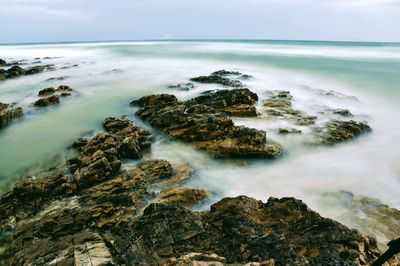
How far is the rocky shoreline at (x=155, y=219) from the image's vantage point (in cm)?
528

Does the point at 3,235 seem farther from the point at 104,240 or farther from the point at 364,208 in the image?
the point at 364,208

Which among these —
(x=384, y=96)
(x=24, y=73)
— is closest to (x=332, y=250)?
(x=384, y=96)

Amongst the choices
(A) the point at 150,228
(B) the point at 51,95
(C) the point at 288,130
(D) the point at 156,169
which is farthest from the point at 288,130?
(B) the point at 51,95

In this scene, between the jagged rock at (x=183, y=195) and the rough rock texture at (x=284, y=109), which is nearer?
the jagged rock at (x=183, y=195)

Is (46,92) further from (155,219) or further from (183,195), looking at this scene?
(155,219)

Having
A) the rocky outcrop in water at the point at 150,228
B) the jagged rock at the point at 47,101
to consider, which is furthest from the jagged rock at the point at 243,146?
the jagged rock at the point at 47,101

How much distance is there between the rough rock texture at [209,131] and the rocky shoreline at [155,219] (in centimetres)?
4

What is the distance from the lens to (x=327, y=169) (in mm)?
10242

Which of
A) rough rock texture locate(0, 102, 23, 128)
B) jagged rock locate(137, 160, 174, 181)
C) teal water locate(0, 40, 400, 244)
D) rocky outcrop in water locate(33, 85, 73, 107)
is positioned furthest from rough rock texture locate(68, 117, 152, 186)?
rocky outcrop in water locate(33, 85, 73, 107)

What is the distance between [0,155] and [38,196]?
4927 mm

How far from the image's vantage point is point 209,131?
12.2 m

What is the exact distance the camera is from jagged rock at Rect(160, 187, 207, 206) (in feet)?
26.7

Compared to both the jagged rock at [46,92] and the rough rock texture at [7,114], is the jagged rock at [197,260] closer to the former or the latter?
the rough rock texture at [7,114]

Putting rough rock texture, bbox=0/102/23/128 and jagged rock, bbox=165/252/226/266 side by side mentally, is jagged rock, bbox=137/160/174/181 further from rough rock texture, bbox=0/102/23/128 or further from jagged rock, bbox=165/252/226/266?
rough rock texture, bbox=0/102/23/128
